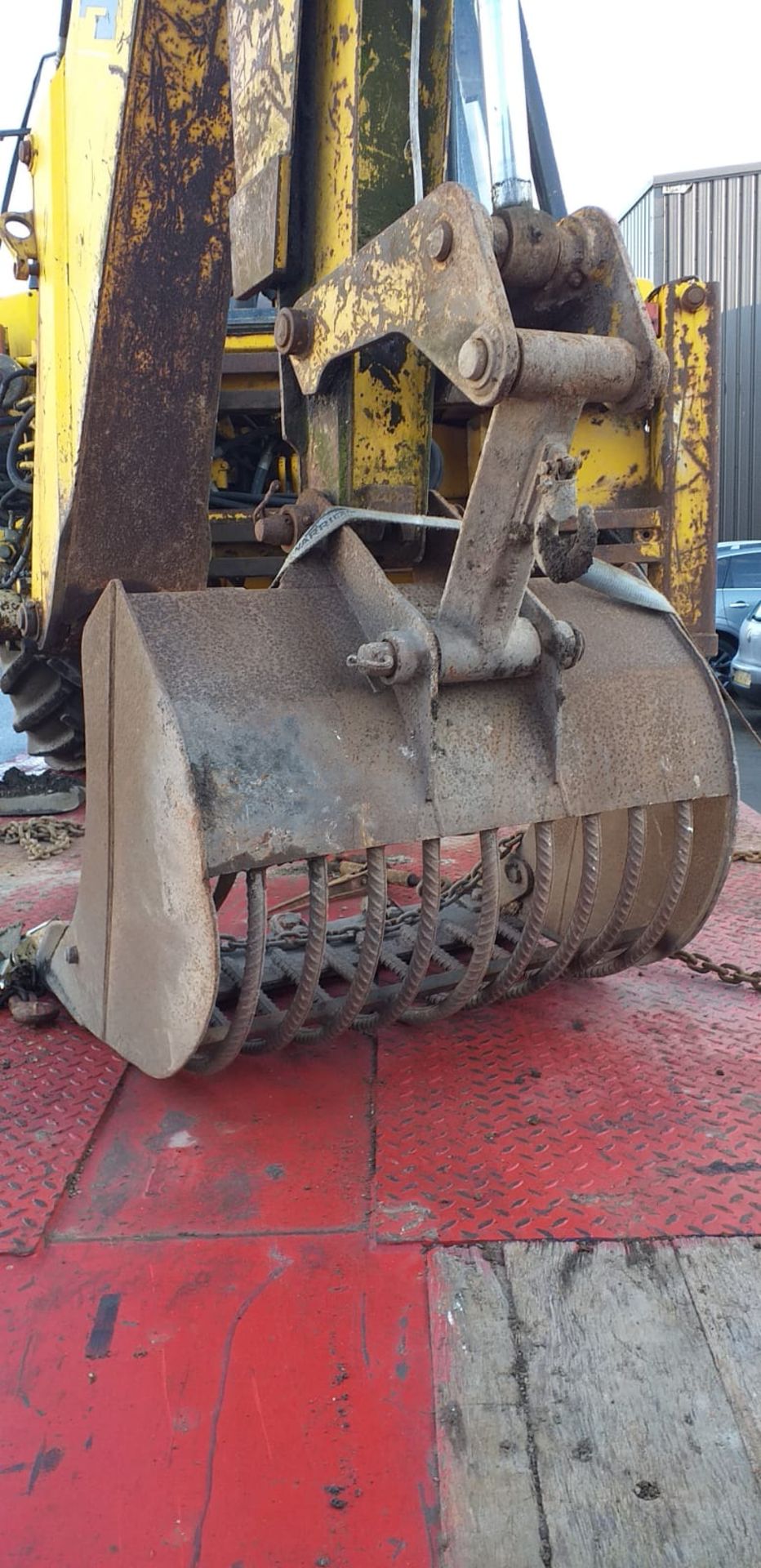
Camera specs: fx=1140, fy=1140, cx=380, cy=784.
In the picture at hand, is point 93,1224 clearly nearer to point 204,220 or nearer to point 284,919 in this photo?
point 284,919

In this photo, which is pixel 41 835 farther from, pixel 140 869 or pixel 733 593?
pixel 733 593

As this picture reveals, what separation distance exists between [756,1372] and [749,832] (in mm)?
2944

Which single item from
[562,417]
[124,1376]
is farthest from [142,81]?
[124,1376]

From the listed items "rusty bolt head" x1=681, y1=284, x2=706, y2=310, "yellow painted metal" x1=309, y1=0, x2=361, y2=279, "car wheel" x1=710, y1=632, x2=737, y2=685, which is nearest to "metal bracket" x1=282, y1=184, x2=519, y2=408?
"yellow painted metal" x1=309, y1=0, x2=361, y2=279

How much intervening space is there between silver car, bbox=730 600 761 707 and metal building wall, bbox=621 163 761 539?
24.0 ft

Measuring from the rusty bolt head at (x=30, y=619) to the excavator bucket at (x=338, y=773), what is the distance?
1154mm

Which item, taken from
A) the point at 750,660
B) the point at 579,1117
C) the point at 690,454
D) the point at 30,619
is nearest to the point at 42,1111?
the point at 579,1117

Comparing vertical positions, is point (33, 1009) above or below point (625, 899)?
below

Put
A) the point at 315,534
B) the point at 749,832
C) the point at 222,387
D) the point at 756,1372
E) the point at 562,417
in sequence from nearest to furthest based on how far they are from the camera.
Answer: the point at 756,1372 < the point at 562,417 < the point at 315,534 < the point at 222,387 < the point at 749,832

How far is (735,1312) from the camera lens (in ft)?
5.36

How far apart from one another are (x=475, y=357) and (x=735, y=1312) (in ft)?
4.67

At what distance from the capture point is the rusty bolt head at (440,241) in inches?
66.6

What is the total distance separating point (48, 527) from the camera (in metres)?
3.08

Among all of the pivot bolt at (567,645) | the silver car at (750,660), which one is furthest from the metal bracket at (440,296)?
the silver car at (750,660)
